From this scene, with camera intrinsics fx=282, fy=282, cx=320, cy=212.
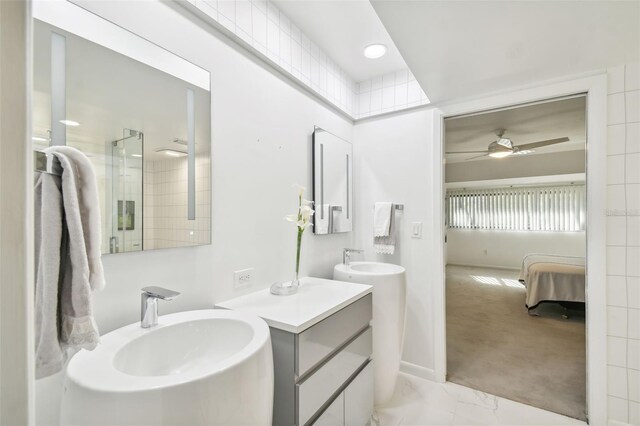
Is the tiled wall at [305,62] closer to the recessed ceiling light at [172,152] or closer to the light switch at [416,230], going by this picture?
the recessed ceiling light at [172,152]

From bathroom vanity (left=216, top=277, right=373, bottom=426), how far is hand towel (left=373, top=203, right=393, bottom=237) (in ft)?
2.31

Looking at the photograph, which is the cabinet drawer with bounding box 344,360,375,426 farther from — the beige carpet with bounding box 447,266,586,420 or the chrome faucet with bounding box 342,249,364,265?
the beige carpet with bounding box 447,266,586,420

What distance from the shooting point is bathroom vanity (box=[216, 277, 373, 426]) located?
1.06 m

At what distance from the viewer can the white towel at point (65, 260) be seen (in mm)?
442

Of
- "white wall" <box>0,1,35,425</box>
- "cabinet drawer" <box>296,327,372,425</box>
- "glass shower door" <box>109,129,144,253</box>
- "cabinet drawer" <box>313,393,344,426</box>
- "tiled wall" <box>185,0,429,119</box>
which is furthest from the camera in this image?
"tiled wall" <box>185,0,429,119</box>

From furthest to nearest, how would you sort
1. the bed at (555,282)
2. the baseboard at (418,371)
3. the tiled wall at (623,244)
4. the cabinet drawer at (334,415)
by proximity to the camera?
the bed at (555,282), the baseboard at (418,371), the tiled wall at (623,244), the cabinet drawer at (334,415)

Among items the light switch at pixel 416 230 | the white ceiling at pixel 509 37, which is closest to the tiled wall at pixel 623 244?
the white ceiling at pixel 509 37

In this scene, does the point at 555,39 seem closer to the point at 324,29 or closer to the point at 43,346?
the point at 324,29

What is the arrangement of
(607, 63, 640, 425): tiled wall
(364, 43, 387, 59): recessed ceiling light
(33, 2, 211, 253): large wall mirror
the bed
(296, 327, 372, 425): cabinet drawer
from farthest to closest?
1. the bed
2. (364, 43, 387, 59): recessed ceiling light
3. (607, 63, 640, 425): tiled wall
4. (296, 327, 372, 425): cabinet drawer
5. (33, 2, 211, 253): large wall mirror

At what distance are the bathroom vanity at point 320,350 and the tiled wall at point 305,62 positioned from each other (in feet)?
4.26

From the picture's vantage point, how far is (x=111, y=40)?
958 millimetres

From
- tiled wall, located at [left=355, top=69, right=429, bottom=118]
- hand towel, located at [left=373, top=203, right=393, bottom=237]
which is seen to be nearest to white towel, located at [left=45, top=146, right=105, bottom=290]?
hand towel, located at [left=373, top=203, right=393, bottom=237]

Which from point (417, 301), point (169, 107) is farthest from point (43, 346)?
point (417, 301)

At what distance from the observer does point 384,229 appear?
7.25 feet
